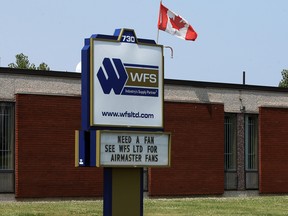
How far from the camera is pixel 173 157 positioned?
121 ft

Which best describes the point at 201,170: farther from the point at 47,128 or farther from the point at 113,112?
the point at 113,112

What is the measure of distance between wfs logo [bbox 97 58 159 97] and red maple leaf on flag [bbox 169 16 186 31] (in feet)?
40.6

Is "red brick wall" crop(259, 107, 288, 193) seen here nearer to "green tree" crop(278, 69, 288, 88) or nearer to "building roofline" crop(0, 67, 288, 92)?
"building roofline" crop(0, 67, 288, 92)

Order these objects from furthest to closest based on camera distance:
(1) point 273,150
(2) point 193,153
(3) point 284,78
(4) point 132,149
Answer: (3) point 284,78
(1) point 273,150
(2) point 193,153
(4) point 132,149

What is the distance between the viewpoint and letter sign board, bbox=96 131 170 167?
19.1m

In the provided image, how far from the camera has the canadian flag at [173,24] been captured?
32.1 metres

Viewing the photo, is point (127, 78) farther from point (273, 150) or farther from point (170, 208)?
point (273, 150)

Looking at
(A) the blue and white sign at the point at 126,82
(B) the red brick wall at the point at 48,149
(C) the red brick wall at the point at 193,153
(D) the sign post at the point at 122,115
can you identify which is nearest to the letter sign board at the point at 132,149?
(D) the sign post at the point at 122,115

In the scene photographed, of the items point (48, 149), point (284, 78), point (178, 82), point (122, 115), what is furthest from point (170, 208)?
point (284, 78)

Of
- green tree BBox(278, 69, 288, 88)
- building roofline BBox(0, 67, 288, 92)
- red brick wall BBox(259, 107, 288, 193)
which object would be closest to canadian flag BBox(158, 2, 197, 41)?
building roofline BBox(0, 67, 288, 92)

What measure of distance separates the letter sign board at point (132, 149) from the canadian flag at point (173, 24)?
1248 cm

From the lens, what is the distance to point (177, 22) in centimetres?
3262

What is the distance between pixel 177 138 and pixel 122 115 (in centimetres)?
1769

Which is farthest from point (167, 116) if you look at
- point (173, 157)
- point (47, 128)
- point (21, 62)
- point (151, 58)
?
point (21, 62)
